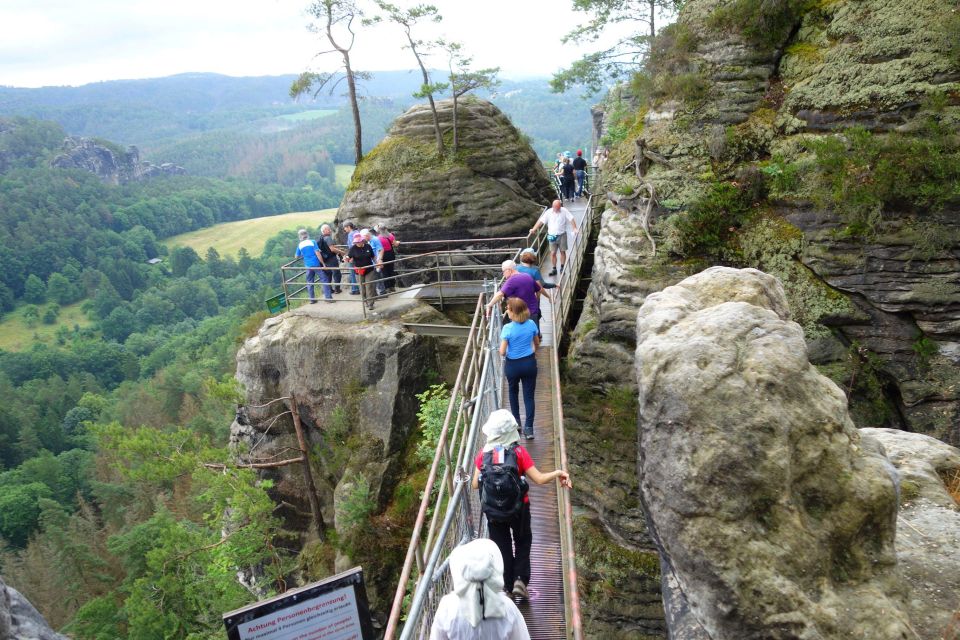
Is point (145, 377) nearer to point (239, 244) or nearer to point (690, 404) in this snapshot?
point (239, 244)

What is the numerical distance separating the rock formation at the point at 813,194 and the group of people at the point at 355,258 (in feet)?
18.6

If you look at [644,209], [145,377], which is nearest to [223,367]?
[145,377]

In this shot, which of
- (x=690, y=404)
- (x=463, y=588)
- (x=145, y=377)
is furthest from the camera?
(x=145, y=377)

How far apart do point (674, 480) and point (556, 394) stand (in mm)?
2576

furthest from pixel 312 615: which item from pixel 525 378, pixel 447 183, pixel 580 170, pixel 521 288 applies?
pixel 580 170

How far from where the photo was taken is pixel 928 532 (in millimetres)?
5895

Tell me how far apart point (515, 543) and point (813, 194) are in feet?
27.5

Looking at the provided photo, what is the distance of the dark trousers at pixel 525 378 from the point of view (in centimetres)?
705

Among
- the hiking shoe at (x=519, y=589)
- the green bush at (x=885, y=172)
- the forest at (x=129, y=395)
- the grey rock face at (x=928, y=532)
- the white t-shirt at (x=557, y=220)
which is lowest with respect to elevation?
the forest at (x=129, y=395)

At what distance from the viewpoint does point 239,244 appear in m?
141

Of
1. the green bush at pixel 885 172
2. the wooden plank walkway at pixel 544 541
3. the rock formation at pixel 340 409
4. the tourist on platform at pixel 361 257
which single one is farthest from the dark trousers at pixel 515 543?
the tourist on platform at pixel 361 257

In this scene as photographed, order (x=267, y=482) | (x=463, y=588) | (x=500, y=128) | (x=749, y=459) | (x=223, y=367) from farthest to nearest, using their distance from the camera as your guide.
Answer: (x=223, y=367), (x=500, y=128), (x=267, y=482), (x=749, y=459), (x=463, y=588)

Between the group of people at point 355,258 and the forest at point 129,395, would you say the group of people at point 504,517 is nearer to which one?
the group of people at point 355,258

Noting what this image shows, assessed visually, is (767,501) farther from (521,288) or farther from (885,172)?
(885,172)
